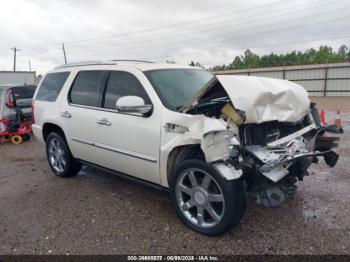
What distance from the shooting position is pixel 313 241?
2.88m

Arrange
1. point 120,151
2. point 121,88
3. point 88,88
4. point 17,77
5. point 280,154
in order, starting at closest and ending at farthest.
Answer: point 280,154 < point 120,151 < point 121,88 < point 88,88 < point 17,77

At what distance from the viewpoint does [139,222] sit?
3350 mm

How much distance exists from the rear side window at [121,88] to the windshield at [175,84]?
0.18m

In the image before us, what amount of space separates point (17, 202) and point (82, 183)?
3.16 feet

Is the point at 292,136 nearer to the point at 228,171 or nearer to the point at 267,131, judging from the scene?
the point at 267,131

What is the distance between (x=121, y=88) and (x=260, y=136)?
6.17ft

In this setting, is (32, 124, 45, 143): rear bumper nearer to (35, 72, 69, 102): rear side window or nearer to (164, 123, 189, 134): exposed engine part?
(35, 72, 69, 102): rear side window

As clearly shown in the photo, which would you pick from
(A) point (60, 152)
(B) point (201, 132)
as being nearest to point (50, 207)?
(A) point (60, 152)

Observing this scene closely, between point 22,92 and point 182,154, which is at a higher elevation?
point 22,92

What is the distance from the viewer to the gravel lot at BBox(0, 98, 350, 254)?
2.85m

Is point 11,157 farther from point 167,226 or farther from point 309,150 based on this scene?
point 309,150

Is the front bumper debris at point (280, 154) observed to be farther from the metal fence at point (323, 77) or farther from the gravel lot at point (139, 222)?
the metal fence at point (323, 77)

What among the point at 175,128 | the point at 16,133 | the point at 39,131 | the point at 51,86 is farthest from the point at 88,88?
the point at 16,133

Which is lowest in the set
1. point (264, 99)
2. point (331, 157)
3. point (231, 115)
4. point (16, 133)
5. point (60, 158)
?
point (16, 133)
